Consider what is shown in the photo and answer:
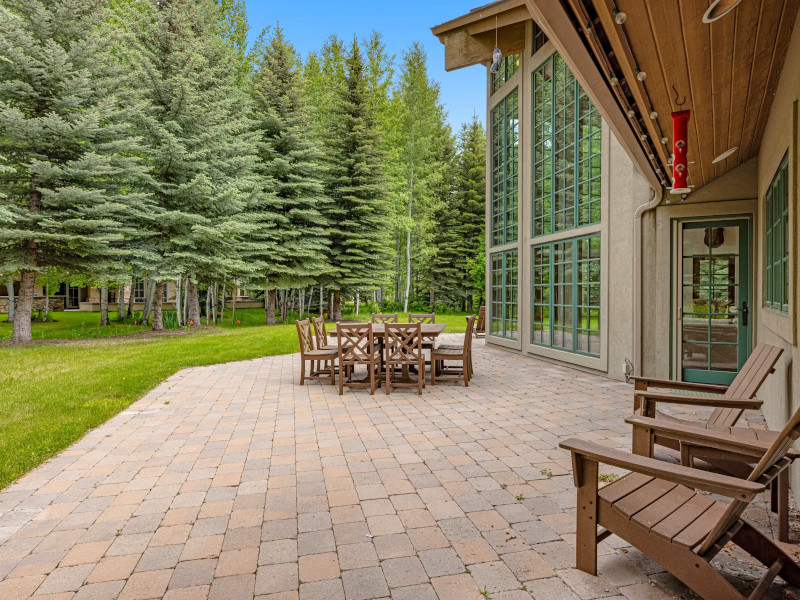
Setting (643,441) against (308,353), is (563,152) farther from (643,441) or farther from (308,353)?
(643,441)

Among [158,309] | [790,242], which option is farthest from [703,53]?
[158,309]

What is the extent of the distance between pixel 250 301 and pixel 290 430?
2742cm

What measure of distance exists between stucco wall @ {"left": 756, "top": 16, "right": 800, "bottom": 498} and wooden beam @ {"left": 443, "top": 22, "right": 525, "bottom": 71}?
24.5ft

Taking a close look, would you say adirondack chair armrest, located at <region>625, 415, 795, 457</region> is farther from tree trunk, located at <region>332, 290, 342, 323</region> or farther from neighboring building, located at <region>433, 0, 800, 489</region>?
tree trunk, located at <region>332, 290, 342, 323</region>

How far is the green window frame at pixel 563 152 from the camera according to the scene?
8.30 meters

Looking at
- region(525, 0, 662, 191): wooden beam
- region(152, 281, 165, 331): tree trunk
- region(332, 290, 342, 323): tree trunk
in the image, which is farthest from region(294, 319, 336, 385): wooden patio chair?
region(332, 290, 342, 323): tree trunk

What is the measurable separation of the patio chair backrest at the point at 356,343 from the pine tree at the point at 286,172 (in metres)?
11.6

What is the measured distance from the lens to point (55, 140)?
11789mm

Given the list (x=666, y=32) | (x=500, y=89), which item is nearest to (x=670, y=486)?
(x=666, y=32)

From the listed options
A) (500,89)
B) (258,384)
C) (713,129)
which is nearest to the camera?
(713,129)

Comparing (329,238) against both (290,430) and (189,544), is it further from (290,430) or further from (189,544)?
(189,544)

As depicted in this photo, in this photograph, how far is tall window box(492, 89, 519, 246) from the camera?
11070mm

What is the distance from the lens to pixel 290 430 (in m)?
4.93

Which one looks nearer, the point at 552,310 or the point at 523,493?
the point at 523,493
